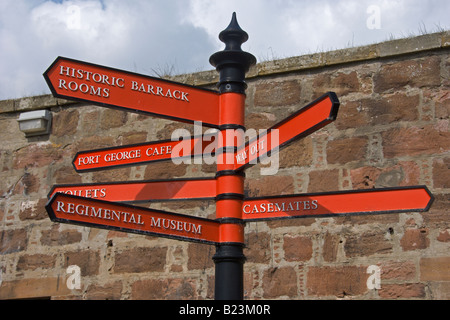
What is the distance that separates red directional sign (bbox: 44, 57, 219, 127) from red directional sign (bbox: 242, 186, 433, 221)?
0.47 meters

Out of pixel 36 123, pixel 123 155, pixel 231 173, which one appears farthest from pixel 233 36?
pixel 36 123

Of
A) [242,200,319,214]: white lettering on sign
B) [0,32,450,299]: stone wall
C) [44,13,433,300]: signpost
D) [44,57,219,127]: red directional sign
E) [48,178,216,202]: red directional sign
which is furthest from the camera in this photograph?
[0,32,450,299]: stone wall

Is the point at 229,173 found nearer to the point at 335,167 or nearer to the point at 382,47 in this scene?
the point at 335,167

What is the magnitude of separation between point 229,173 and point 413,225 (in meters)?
1.81

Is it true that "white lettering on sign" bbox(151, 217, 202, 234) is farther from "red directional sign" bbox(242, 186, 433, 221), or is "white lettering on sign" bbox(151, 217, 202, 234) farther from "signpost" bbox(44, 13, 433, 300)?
"red directional sign" bbox(242, 186, 433, 221)

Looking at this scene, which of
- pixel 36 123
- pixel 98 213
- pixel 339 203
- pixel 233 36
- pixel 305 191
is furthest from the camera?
pixel 36 123

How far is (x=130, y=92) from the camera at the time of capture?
112 inches

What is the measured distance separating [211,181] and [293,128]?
0.55m

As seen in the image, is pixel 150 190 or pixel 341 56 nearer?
pixel 150 190

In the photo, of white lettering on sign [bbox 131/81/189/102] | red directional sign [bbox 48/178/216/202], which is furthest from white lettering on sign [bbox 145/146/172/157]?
white lettering on sign [bbox 131/81/189/102]

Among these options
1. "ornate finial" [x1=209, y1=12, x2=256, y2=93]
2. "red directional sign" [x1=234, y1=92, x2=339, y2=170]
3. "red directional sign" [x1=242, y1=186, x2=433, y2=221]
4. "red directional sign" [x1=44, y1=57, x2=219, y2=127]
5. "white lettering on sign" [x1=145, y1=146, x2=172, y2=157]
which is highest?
"ornate finial" [x1=209, y1=12, x2=256, y2=93]

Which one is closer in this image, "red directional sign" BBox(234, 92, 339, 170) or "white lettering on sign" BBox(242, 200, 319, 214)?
"red directional sign" BBox(234, 92, 339, 170)

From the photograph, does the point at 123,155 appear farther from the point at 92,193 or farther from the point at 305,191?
the point at 305,191

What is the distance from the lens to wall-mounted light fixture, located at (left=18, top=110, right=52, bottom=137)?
5586 millimetres
